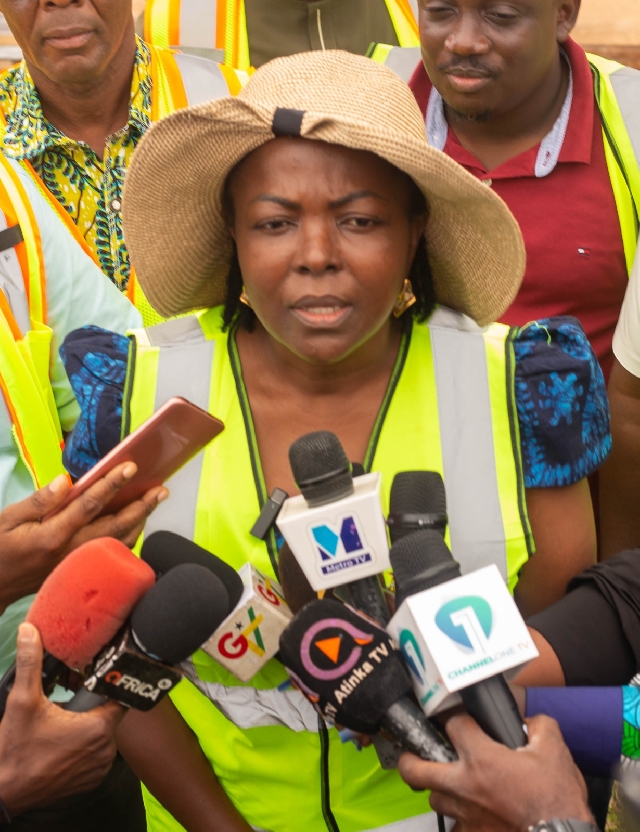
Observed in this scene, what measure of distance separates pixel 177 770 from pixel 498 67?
5.93ft

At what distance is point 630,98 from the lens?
8.69ft

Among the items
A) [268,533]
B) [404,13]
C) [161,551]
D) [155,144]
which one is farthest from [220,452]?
[404,13]

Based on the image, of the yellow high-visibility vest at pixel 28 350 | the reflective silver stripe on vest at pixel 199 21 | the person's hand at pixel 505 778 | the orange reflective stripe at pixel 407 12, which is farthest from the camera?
the orange reflective stripe at pixel 407 12

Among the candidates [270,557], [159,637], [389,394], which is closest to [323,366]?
[389,394]

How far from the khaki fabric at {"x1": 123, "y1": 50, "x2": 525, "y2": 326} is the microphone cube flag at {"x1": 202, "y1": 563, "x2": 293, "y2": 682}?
0.69 meters

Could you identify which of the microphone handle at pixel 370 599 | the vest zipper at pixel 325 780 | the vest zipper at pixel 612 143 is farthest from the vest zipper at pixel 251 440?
the vest zipper at pixel 612 143

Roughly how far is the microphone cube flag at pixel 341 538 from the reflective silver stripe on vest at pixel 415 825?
0.74 metres

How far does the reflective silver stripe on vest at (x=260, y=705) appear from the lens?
183 centimetres

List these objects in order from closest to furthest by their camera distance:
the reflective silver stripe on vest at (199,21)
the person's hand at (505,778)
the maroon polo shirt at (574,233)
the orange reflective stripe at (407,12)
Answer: the person's hand at (505,778) → the maroon polo shirt at (574,233) → the reflective silver stripe on vest at (199,21) → the orange reflective stripe at (407,12)

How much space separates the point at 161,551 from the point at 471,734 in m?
0.54

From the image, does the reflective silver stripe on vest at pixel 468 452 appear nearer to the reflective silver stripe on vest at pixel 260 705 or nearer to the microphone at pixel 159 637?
the reflective silver stripe on vest at pixel 260 705

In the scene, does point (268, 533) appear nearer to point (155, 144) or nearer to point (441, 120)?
point (155, 144)

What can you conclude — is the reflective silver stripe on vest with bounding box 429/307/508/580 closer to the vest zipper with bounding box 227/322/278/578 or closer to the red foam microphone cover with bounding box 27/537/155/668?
the vest zipper with bounding box 227/322/278/578

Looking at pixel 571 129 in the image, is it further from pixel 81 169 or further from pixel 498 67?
pixel 81 169
